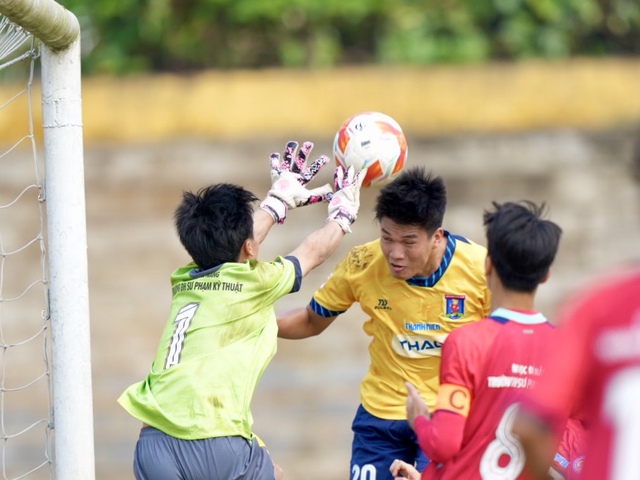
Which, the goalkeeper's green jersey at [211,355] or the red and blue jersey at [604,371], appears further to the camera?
the goalkeeper's green jersey at [211,355]

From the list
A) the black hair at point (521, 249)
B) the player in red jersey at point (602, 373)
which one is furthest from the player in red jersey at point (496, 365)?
the player in red jersey at point (602, 373)

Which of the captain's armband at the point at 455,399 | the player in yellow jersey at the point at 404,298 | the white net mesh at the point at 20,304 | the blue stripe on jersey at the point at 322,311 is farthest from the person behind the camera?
the white net mesh at the point at 20,304

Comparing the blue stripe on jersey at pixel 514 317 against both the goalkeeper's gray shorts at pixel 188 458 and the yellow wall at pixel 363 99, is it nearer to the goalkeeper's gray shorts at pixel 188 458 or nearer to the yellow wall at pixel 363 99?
the goalkeeper's gray shorts at pixel 188 458

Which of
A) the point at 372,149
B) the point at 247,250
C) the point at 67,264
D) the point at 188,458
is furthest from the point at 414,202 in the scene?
the point at 67,264

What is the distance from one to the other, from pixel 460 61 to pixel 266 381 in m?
3.53

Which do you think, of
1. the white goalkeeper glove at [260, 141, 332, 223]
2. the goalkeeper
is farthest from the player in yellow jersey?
the goalkeeper

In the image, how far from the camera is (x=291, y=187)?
4.46 m

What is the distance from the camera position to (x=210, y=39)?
998 cm

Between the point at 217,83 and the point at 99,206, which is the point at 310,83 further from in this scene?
the point at 99,206

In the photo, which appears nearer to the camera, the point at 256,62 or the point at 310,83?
the point at 310,83

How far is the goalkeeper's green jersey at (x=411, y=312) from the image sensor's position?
14.4 ft

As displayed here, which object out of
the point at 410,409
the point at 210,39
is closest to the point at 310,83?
the point at 210,39

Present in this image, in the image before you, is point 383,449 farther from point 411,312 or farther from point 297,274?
point 297,274

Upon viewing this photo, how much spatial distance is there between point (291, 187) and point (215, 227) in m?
0.61
